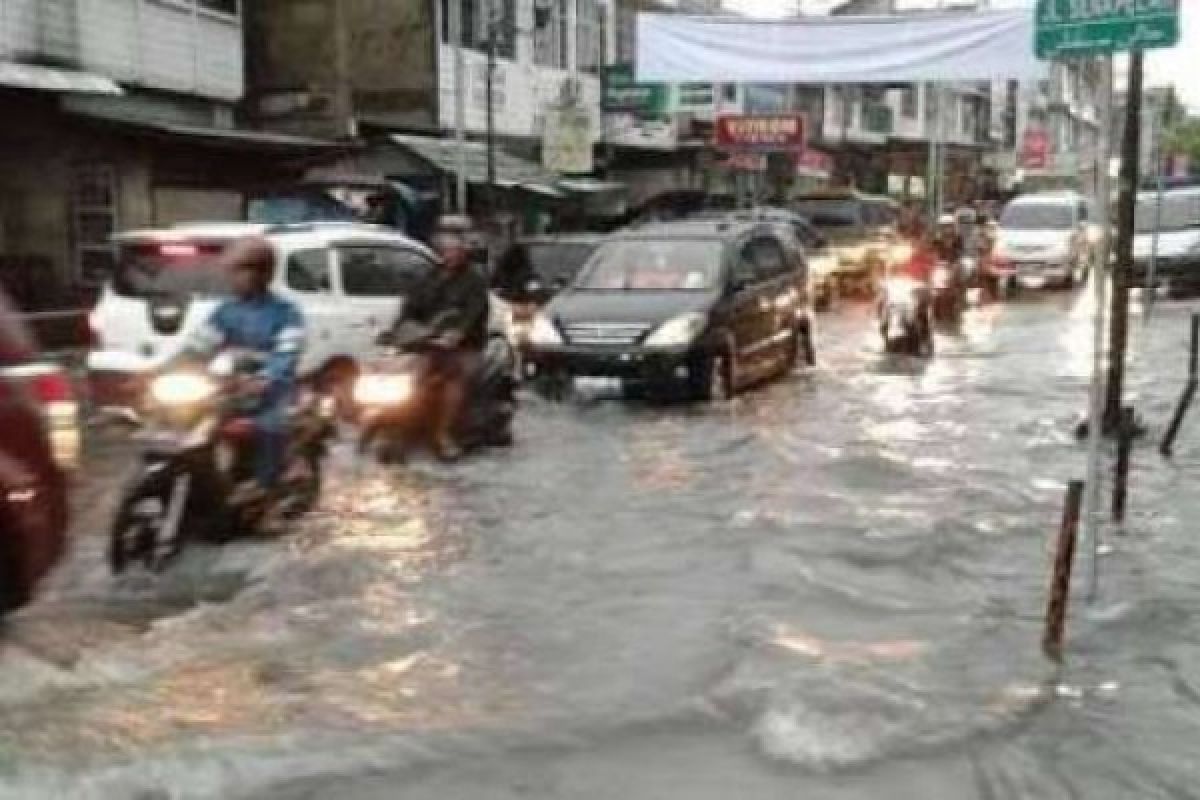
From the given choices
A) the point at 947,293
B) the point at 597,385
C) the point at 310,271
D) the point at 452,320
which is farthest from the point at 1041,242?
the point at 452,320

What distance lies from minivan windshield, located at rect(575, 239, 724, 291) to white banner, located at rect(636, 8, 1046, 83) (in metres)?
2.85

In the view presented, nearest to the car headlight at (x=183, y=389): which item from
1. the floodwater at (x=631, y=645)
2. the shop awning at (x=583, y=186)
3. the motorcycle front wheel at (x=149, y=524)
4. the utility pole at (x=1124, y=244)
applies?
the motorcycle front wheel at (x=149, y=524)

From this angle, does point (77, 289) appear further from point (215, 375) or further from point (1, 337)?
point (1, 337)

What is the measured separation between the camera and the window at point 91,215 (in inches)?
980

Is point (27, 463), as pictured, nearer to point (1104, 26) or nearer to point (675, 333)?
point (1104, 26)

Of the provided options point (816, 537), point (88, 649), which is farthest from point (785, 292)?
point (88, 649)

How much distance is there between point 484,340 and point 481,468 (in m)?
1.04

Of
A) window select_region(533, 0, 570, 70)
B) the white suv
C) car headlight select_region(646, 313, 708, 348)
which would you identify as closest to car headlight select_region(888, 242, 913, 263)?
car headlight select_region(646, 313, 708, 348)

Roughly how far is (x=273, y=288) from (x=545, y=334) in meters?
4.21

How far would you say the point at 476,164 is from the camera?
108ft

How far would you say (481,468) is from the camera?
42.9 ft

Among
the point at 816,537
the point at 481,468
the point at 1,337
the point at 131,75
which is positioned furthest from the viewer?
the point at 131,75

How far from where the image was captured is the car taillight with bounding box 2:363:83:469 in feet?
22.3

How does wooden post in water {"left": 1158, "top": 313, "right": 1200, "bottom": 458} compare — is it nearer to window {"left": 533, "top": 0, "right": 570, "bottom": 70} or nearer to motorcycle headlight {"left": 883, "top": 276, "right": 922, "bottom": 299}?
motorcycle headlight {"left": 883, "top": 276, "right": 922, "bottom": 299}
